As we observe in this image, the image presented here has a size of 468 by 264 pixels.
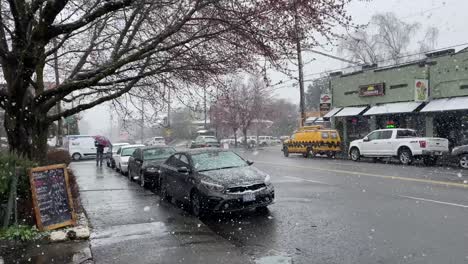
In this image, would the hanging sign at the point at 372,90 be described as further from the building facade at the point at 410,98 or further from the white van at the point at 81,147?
the white van at the point at 81,147

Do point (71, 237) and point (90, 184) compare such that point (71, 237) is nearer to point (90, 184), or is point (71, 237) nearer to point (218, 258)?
point (218, 258)

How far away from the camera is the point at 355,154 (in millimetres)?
26031

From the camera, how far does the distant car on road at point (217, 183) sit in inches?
370

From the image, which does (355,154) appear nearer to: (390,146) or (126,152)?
(390,146)

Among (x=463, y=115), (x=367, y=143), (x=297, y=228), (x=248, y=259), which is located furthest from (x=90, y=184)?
(x=463, y=115)

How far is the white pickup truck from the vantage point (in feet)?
69.8

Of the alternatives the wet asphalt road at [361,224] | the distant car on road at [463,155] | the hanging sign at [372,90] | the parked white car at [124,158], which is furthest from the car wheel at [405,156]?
the parked white car at [124,158]

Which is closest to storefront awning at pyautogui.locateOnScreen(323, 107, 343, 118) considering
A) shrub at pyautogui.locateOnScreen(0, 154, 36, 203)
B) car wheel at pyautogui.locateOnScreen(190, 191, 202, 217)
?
car wheel at pyautogui.locateOnScreen(190, 191, 202, 217)

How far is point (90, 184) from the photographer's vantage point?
16.8 m

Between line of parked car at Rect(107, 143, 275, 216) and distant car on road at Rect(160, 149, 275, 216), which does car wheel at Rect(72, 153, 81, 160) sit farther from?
distant car on road at Rect(160, 149, 275, 216)

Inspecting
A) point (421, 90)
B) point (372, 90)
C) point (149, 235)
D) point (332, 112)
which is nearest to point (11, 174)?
point (149, 235)

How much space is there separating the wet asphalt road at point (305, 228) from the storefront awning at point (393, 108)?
13945 mm

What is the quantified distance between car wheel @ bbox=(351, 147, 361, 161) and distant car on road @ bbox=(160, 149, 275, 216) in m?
15.8

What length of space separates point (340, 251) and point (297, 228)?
172cm
